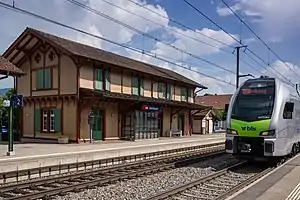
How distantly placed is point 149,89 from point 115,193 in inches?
941

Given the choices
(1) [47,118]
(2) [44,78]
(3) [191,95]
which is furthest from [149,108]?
(3) [191,95]

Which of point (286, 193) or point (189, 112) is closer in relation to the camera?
point (286, 193)

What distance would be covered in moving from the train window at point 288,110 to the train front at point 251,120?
785 millimetres

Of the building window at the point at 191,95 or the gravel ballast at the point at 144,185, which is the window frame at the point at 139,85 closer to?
the building window at the point at 191,95

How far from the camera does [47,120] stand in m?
27.7

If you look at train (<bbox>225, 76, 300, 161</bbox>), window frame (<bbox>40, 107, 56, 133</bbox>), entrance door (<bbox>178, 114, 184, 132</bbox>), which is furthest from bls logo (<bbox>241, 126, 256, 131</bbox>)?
entrance door (<bbox>178, 114, 184, 132</bbox>)

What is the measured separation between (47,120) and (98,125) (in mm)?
3804

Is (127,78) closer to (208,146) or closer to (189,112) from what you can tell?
(208,146)

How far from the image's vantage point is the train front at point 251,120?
1351 centimetres

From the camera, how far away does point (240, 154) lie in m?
14.1

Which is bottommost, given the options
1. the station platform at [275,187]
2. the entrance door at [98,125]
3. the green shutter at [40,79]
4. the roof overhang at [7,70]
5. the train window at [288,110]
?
the station platform at [275,187]

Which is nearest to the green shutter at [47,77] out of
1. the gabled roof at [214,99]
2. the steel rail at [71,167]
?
the steel rail at [71,167]

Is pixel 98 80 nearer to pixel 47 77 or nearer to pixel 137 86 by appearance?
pixel 47 77

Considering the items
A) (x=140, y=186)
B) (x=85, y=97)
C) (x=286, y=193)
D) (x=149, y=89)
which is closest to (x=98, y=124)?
(x=85, y=97)
